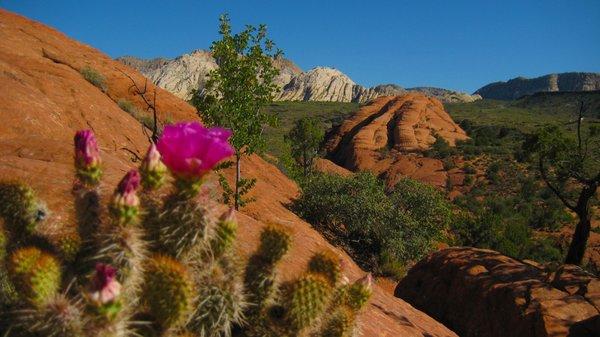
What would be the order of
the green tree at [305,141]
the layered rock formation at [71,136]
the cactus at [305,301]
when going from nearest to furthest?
the cactus at [305,301]
the layered rock formation at [71,136]
the green tree at [305,141]

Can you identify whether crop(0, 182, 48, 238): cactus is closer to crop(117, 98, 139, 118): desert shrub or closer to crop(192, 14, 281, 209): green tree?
crop(192, 14, 281, 209): green tree

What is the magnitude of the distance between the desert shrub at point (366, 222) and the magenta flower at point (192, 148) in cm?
1498

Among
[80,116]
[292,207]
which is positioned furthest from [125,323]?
[292,207]

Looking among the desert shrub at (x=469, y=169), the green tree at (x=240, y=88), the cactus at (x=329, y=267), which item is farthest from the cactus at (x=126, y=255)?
the desert shrub at (x=469, y=169)

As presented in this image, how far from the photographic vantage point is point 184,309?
96.5 inches

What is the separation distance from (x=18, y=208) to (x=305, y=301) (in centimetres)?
176

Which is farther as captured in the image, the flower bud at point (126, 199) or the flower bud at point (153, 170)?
the flower bud at point (153, 170)

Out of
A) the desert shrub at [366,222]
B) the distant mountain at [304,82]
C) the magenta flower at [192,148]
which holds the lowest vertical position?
the desert shrub at [366,222]

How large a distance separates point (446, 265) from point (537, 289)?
88.3 inches

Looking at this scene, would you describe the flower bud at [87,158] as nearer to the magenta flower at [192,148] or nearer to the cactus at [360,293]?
the magenta flower at [192,148]

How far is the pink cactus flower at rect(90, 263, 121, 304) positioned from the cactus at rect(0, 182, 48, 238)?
0.96 metres

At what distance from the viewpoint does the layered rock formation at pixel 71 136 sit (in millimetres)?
4316

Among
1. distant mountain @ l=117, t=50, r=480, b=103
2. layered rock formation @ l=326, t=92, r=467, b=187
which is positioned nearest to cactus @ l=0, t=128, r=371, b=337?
layered rock formation @ l=326, t=92, r=467, b=187

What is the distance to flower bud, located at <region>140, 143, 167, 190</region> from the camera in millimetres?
2479
